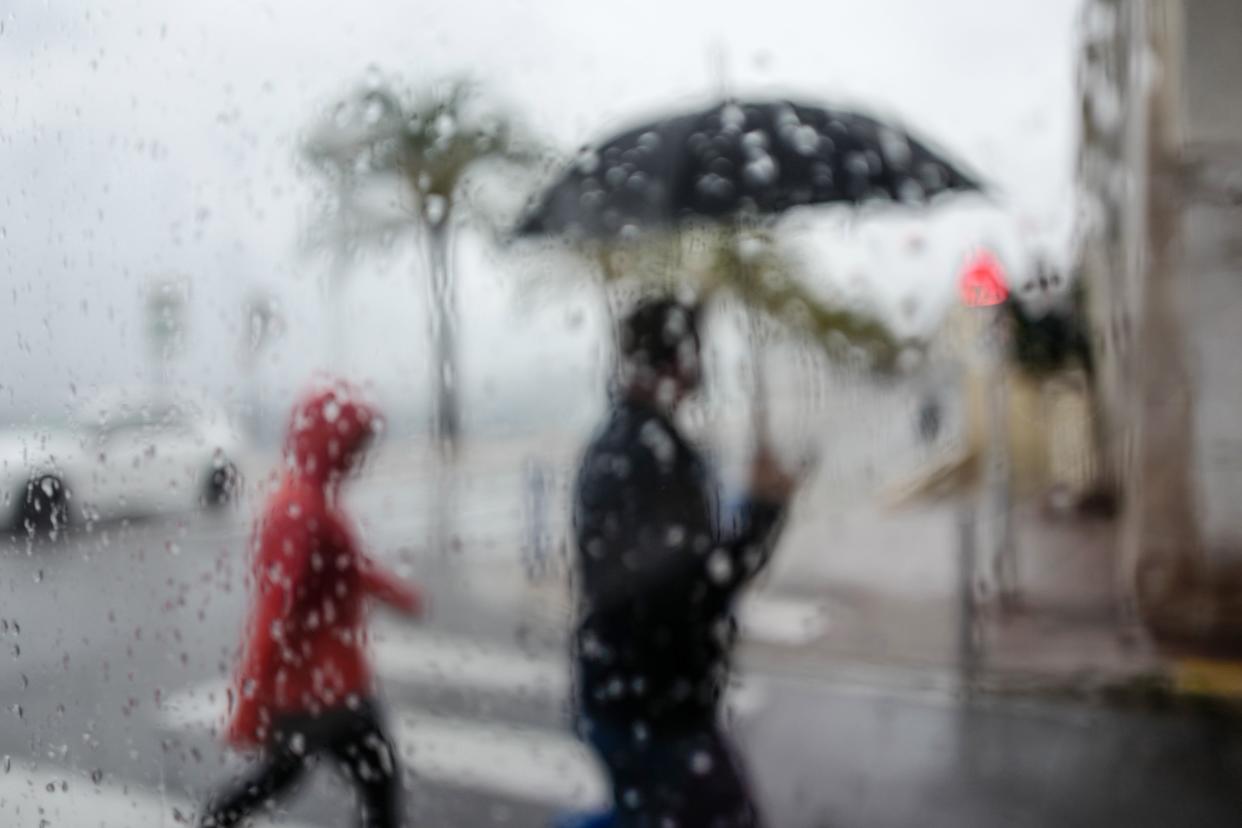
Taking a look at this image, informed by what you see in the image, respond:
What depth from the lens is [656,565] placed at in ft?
5.19

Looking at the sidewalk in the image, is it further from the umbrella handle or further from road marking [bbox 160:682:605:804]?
road marking [bbox 160:682:605:804]

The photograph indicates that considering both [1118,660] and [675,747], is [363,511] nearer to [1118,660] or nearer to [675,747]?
[675,747]

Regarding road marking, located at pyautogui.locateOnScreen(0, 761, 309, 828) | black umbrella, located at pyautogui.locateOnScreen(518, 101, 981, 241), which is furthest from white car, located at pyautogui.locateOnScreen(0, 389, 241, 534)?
black umbrella, located at pyautogui.locateOnScreen(518, 101, 981, 241)

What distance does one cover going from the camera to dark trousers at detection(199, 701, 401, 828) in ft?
6.30

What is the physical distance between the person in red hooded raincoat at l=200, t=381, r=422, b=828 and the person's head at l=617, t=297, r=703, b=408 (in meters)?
0.58

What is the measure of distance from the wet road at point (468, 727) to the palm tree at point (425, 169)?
1.42ft

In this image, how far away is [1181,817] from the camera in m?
3.37

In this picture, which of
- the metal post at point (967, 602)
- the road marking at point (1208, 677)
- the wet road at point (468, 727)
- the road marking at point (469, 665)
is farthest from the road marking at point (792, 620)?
the road marking at point (1208, 677)

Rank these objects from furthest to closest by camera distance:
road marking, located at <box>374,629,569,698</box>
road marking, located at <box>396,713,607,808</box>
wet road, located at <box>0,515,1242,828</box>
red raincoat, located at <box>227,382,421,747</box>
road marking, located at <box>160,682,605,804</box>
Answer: road marking, located at <box>396,713,607,808</box>
road marking, located at <box>160,682,605,804</box>
road marking, located at <box>374,629,569,698</box>
wet road, located at <box>0,515,1242,828</box>
red raincoat, located at <box>227,382,421,747</box>

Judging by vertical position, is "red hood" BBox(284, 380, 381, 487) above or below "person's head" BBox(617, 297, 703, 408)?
below

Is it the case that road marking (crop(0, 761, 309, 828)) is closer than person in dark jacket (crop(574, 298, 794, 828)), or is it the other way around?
person in dark jacket (crop(574, 298, 794, 828))

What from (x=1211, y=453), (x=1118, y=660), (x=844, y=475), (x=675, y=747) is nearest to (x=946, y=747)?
(x=1118, y=660)

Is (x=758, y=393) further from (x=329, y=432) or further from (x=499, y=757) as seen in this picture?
(x=499, y=757)

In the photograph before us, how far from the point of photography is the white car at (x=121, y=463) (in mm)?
2033
